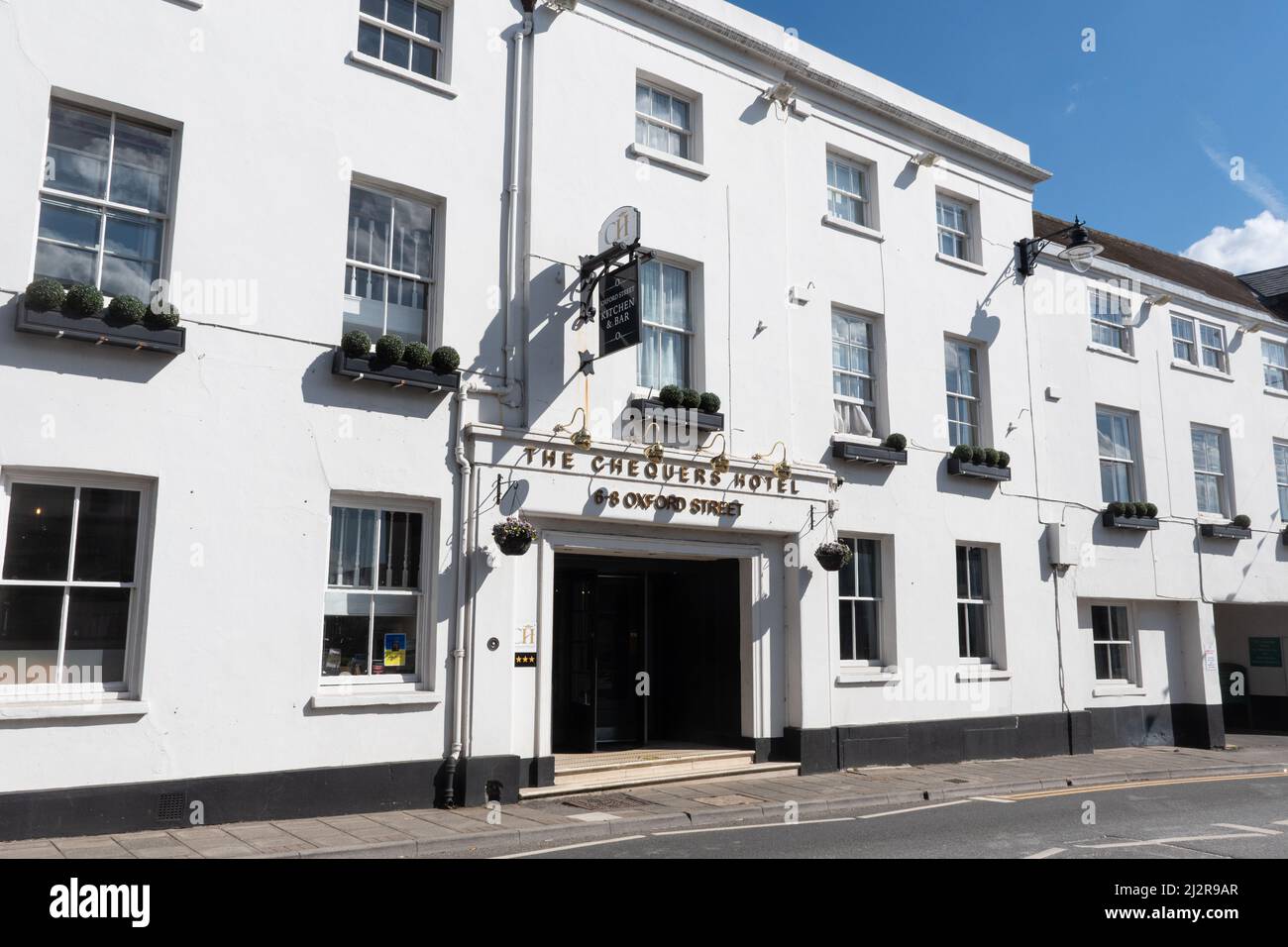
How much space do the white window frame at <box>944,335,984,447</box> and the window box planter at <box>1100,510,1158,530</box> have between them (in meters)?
3.43

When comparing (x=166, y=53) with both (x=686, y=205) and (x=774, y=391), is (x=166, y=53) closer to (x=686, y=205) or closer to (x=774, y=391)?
(x=686, y=205)

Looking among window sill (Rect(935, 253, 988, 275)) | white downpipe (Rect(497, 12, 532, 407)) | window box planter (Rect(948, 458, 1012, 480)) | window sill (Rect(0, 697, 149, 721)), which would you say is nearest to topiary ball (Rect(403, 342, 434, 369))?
white downpipe (Rect(497, 12, 532, 407))

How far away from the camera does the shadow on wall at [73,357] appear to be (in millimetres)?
9273

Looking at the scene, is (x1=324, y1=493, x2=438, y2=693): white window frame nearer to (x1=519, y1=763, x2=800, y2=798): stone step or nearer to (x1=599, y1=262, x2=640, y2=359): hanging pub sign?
(x1=519, y1=763, x2=800, y2=798): stone step

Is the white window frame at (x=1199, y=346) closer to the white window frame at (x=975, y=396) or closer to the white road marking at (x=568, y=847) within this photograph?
the white window frame at (x=975, y=396)

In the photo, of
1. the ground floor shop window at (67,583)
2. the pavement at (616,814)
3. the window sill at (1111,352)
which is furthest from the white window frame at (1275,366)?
the ground floor shop window at (67,583)

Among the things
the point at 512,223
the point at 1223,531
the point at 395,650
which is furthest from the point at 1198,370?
the point at 395,650

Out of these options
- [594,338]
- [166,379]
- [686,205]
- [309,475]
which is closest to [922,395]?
[686,205]

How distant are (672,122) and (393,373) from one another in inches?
245

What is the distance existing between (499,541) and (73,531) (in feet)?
13.9

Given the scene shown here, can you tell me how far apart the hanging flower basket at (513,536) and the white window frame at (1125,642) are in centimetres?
1238

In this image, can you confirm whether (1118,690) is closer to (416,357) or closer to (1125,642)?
(1125,642)

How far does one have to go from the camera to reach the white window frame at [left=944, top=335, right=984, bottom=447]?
1752 centimetres

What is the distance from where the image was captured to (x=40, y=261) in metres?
9.74
